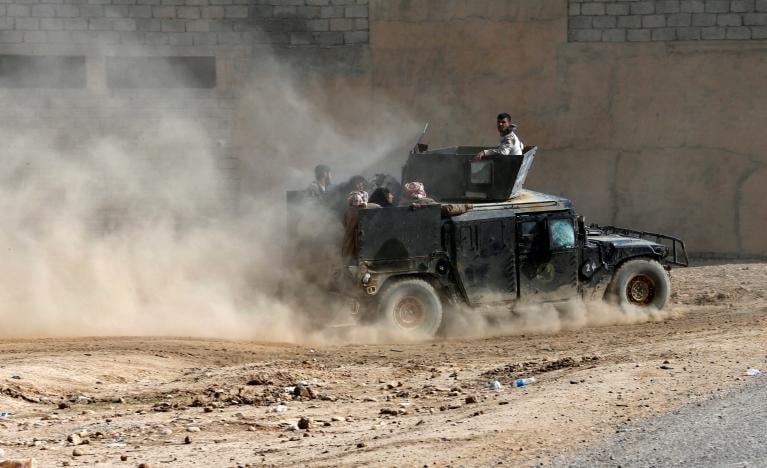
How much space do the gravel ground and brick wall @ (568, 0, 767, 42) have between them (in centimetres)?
1199

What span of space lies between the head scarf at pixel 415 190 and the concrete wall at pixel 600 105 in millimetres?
6052

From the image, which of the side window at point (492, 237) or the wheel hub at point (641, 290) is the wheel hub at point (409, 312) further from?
the wheel hub at point (641, 290)

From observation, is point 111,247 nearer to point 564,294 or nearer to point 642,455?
point 564,294

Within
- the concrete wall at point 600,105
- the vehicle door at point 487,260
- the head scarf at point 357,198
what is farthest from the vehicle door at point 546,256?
the concrete wall at point 600,105

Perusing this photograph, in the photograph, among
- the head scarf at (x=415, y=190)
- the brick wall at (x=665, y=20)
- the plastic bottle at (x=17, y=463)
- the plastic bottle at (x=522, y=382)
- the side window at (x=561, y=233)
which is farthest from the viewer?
the brick wall at (x=665, y=20)

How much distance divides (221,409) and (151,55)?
11.6m

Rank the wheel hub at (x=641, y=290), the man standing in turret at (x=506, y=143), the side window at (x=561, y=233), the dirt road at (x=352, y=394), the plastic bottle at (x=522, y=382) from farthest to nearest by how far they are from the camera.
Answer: the wheel hub at (x=641, y=290) → the man standing in turret at (x=506, y=143) → the side window at (x=561, y=233) → the plastic bottle at (x=522, y=382) → the dirt road at (x=352, y=394)

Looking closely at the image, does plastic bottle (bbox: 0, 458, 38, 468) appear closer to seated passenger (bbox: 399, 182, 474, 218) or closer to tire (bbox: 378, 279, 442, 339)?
tire (bbox: 378, 279, 442, 339)

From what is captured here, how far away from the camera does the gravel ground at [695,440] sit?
8.55m

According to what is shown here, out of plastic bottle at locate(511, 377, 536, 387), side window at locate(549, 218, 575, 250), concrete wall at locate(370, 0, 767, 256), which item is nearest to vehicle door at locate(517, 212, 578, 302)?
side window at locate(549, 218, 575, 250)

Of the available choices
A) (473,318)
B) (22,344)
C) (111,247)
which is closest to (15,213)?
(111,247)

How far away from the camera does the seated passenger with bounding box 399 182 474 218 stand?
15484 millimetres

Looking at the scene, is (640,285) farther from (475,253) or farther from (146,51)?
(146,51)

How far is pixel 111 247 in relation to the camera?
17.8 meters
